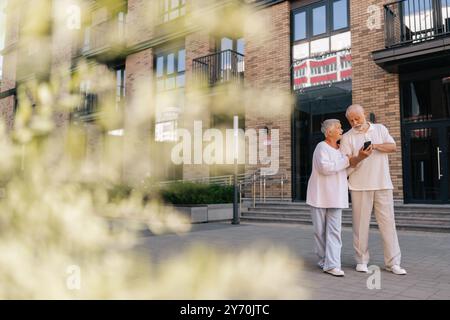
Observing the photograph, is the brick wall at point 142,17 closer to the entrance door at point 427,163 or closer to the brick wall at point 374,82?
the brick wall at point 374,82

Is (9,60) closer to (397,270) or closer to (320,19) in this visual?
(397,270)

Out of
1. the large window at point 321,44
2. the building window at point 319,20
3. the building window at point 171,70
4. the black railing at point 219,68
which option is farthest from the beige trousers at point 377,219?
the building window at point 171,70

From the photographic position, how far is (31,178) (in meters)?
1.46

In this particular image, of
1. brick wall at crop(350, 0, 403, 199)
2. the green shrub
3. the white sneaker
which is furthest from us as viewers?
the green shrub

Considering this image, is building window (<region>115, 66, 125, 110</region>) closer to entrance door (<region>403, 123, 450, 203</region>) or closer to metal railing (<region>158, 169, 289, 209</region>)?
metal railing (<region>158, 169, 289, 209</region>)

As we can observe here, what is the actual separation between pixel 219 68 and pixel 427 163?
7.12 m

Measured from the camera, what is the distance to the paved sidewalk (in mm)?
3373

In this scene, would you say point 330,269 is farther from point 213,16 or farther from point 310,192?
point 213,16

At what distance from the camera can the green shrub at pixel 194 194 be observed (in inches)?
406

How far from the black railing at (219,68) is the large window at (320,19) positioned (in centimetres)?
212

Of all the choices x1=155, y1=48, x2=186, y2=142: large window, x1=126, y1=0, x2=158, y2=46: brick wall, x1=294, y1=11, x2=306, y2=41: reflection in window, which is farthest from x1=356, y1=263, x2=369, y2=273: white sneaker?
x1=155, y1=48, x2=186, y2=142: large window

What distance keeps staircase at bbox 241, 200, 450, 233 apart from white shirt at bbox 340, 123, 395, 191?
4514 millimetres

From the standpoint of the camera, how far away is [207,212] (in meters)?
10.0

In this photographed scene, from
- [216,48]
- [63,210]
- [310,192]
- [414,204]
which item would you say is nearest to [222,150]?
[216,48]
